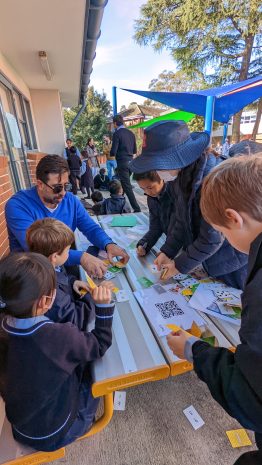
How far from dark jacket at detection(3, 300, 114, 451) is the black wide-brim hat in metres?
0.89

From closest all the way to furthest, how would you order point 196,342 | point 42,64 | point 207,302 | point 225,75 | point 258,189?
point 258,189 → point 196,342 → point 207,302 → point 42,64 → point 225,75

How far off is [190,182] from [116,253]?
2.42ft

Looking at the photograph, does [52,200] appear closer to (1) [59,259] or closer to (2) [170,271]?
(1) [59,259]

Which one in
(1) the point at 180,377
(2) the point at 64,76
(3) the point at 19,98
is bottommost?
(1) the point at 180,377

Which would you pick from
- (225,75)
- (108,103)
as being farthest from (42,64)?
(108,103)

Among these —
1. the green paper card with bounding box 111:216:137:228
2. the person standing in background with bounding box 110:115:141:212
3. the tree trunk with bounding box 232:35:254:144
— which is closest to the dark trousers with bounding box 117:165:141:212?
the person standing in background with bounding box 110:115:141:212

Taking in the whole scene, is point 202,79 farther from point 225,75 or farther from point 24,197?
point 24,197

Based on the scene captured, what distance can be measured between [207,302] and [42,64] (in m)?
5.43

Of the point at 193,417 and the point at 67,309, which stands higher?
the point at 67,309

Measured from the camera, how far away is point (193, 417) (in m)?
1.51

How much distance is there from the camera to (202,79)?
1405cm

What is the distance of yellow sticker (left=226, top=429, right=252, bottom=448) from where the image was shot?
4.47ft

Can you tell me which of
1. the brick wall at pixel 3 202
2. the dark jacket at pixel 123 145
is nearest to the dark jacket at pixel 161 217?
the brick wall at pixel 3 202

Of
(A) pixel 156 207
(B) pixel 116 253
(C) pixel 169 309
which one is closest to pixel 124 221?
(A) pixel 156 207
